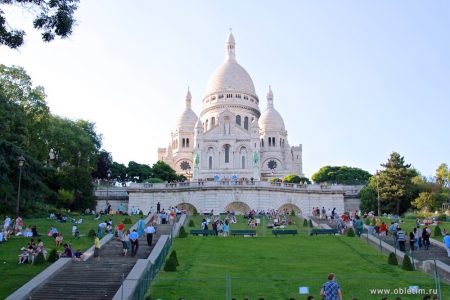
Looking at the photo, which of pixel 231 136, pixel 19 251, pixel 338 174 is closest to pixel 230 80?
pixel 231 136

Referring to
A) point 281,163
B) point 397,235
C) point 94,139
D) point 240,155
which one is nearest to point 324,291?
point 397,235

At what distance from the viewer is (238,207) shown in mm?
54188

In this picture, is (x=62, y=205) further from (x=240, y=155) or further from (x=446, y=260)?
(x=240, y=155)

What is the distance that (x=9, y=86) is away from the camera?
47.9 meters

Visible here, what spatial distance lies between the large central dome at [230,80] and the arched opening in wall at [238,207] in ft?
186

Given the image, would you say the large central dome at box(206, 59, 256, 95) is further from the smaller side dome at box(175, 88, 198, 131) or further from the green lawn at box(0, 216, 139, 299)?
the green lawn at box(0, 216, 139, 299)

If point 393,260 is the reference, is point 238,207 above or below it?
above

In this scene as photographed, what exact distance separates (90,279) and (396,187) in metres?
42.0

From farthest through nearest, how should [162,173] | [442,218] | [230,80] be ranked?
[230,80]
[162,173]
[442,218]

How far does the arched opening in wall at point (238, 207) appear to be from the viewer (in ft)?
176

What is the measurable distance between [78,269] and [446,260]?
14.5m

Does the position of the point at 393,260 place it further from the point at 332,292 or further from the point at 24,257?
the point at 24,257

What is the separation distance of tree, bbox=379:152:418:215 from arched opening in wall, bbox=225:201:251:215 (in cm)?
1347

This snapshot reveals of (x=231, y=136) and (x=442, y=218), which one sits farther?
(x=231, y=136)
